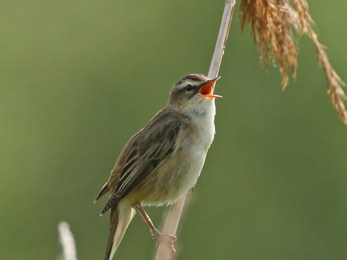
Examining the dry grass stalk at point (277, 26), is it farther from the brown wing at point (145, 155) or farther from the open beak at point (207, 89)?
the brown wing at point (145, 155)

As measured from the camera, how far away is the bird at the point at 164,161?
4371mm

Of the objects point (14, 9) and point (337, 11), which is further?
point (14, 9)

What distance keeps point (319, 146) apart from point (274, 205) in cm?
123

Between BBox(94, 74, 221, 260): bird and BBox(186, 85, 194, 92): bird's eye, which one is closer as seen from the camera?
BBox(94, 74, 221, 260): bird

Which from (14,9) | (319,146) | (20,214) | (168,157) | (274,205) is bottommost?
(20,214)

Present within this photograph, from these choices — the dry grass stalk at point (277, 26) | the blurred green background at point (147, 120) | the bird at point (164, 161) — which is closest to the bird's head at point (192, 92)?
the bird at point (164, 161)

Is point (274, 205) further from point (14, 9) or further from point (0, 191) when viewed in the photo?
point (14, 9)

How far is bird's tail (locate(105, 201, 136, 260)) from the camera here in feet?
14.2

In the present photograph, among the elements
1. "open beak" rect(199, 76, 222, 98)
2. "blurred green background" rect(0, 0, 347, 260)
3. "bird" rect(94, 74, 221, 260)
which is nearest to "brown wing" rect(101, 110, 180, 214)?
"bird" rect(94, 74, 221, 260)

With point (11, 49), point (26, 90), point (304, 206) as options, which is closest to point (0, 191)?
point (26, 90)

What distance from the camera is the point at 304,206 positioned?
827 centimetres

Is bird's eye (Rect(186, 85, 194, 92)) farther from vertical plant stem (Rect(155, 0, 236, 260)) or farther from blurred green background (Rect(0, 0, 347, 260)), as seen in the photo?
blurred green background (Rect(0, 0, 347, 260))

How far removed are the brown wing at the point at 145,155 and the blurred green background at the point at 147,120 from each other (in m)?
3.13

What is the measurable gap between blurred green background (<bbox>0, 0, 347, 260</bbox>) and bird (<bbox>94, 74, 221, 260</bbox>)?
118 inches
